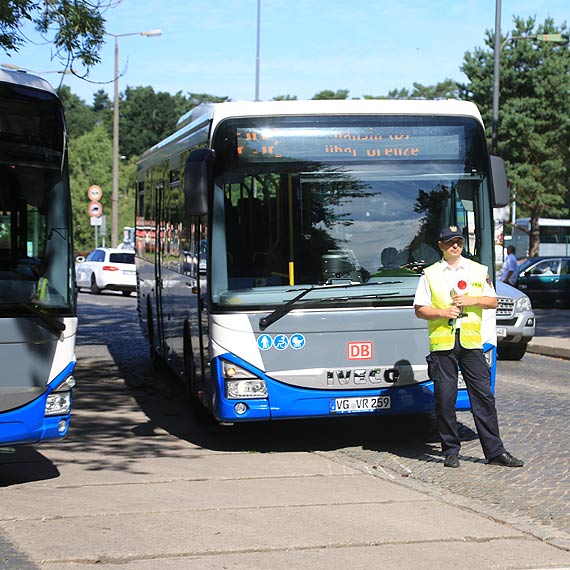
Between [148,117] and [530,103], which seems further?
[148,117]

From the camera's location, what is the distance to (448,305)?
9281 mm

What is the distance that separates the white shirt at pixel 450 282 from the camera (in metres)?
9.34

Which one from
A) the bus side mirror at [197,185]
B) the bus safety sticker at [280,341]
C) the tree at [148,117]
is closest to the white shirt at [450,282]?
the bus safety sticker at [280,341]

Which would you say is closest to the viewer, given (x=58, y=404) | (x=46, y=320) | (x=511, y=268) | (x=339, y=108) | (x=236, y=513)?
(x=236, y=513)

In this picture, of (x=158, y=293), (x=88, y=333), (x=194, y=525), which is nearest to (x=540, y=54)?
(x=88, y=333)

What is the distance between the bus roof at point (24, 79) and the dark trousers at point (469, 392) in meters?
3.62

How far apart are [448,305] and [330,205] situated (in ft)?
4.64

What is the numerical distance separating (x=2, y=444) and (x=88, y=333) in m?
15.6

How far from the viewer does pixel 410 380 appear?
398 inches

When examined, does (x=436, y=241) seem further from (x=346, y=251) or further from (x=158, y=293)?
(x=158, y=293)

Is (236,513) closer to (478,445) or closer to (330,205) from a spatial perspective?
(330,205)

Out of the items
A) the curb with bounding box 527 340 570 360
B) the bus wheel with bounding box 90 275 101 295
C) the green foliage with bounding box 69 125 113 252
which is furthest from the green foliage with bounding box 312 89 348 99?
the curb with bounding box 527 340 570 360

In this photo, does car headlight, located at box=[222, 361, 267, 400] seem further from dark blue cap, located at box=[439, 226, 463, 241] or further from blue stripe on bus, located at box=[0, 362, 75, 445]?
dark blue cap, located at box=[439, 226, 463, 241]

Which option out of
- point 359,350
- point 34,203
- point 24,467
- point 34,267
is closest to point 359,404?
point 359,350
